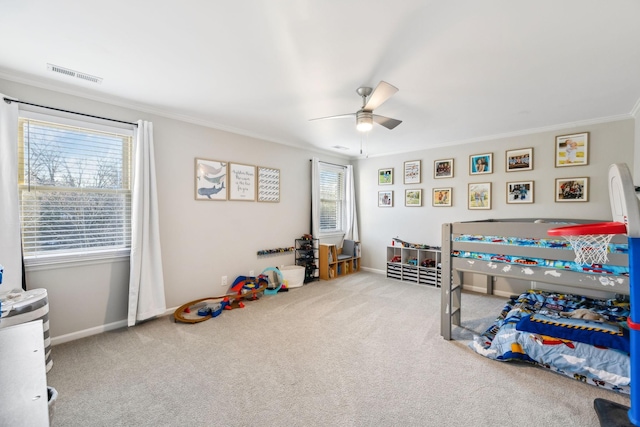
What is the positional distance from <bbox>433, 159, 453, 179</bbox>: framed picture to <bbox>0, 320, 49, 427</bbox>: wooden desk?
514 cm

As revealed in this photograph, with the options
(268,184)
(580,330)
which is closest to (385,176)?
(268,184)

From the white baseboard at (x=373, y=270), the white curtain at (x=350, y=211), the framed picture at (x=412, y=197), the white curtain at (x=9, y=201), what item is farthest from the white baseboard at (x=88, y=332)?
the framed picture at (x=412, y=197)

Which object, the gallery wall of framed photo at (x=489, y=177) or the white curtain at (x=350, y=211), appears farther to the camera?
the white curtain at (x=350, y=211)

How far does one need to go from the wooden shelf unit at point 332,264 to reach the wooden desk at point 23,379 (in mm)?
4387

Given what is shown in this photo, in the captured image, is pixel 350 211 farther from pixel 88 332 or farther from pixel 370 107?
pixel 88 332

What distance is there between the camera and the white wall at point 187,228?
278cm

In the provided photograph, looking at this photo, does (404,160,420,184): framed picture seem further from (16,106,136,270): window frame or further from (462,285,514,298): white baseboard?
(16,106,136,270): window frame

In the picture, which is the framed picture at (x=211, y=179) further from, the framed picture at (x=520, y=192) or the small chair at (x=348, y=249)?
the framed picture at (x=520, y=192)

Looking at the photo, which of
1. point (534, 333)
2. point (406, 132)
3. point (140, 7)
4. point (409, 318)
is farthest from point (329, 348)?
point (406, 132)

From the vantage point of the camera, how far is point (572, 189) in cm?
375

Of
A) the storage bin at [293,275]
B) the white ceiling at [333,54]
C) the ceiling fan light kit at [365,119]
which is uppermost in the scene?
the white ceiling at [333,54]

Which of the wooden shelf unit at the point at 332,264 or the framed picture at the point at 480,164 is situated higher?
the framed picture at the point at 480,164

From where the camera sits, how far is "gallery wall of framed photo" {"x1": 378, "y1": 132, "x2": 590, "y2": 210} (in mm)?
3736

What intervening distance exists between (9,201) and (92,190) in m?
0.62
